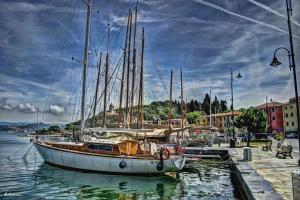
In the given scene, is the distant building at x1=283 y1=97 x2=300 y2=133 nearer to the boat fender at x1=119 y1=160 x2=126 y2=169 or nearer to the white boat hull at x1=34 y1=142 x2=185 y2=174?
the white boat hull at x1=34 y1=142 x2=185 y2=174

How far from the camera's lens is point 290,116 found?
324 feet

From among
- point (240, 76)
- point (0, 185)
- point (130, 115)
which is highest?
point (240, 76)

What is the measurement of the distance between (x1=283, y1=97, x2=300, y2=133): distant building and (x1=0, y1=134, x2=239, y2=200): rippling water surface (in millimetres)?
82492

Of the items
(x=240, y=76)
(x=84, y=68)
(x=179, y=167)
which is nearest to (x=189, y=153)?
(x=240, y=76)

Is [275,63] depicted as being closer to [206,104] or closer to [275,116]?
[275,116]

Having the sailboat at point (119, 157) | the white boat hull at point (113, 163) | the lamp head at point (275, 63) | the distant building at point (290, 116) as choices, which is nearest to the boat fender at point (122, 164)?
the sailboat at point (119, 157)

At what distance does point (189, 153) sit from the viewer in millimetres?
36688

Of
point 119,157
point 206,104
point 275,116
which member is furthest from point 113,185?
point 206,104

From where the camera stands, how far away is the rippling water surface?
1700 centimetres

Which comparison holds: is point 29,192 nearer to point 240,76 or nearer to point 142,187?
point 142,187

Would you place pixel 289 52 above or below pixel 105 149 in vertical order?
above

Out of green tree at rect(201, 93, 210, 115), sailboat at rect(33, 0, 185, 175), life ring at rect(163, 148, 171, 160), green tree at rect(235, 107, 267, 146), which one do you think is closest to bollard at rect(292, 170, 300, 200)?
sailboat at rect(33, 0, 185, 175)

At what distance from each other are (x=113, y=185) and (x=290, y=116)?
310 feet

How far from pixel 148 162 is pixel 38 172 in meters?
11.1
